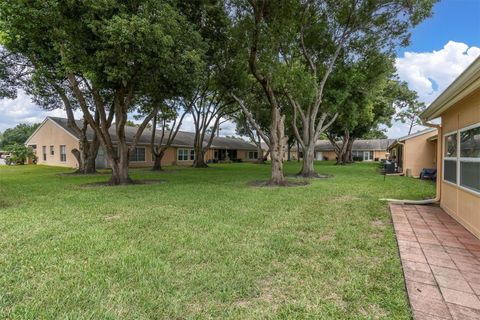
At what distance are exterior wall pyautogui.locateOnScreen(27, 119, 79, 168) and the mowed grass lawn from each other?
17513 mm

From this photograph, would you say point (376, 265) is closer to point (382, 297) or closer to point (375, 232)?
point (382, 297)

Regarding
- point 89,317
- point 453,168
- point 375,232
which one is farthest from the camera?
point 453,168

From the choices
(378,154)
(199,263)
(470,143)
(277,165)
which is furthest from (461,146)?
(378,154)

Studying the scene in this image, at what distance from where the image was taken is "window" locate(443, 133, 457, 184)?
584cm

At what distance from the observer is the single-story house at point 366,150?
44.2m

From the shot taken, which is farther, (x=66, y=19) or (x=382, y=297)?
(x=66, y=19)

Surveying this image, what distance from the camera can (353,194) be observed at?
8.95 meters

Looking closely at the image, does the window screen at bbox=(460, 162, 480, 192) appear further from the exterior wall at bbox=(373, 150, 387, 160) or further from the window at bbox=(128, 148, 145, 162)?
the exterior wall at bbox=(373, 150, 387, 160)

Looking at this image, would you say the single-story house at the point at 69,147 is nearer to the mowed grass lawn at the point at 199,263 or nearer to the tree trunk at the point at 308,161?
the tree trunk at the point at 308,161

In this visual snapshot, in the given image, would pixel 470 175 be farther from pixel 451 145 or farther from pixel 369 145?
pixel 369 145

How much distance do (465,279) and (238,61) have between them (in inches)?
429

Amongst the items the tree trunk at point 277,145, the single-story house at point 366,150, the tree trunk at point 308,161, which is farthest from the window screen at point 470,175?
the single-story house at point 366,150

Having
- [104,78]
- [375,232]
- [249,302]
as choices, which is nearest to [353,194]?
[375,232]

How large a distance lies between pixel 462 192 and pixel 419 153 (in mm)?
11428
